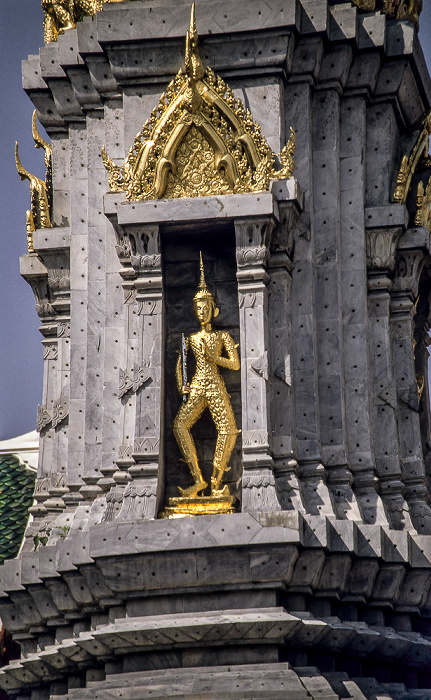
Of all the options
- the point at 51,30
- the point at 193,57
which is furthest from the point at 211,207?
the point at 51,30

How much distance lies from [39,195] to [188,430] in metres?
6.88

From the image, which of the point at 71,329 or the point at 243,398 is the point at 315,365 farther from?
the point at 71,329

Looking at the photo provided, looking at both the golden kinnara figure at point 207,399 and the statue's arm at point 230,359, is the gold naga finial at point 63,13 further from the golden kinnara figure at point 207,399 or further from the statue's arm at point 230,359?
the statue's arm at point 230,359

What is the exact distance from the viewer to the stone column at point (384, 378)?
34.7m

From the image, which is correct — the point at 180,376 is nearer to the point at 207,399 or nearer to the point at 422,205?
the point at 207,399

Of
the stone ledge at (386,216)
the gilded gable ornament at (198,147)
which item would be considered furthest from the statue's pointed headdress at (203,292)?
the stone ledge at (386,216)

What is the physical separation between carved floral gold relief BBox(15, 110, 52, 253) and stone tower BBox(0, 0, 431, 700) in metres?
0.90

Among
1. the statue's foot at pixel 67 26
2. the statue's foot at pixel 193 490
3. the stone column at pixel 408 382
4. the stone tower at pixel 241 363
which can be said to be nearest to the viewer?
the stone tower at pixel 241 363

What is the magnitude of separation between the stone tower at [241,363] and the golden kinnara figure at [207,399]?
1.02 feet

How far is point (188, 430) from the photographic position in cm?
3394

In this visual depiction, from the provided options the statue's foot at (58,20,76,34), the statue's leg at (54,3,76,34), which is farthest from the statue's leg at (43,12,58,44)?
the statue's foot at (58,20,76,34)

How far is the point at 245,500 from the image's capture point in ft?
107

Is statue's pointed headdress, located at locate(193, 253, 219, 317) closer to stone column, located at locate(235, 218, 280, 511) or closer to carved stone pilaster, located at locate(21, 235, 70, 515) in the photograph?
stone column, located at locate(235, 218, 280, 511)

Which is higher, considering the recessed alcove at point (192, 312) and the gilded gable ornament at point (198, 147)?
the gilded gable ornament at point (198, 147)
